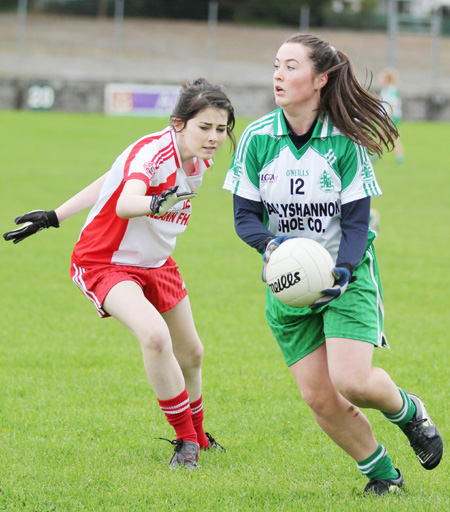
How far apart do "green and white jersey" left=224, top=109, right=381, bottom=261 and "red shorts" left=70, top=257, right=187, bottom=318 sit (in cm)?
81

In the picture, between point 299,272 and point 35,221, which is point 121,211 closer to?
point 35,221

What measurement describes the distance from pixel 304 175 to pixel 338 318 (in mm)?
671

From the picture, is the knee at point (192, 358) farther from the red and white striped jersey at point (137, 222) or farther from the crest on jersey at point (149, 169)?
the crest on jersey at point (149, 169)

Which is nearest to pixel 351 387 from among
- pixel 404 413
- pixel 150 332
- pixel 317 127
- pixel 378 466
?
pixel 404 413

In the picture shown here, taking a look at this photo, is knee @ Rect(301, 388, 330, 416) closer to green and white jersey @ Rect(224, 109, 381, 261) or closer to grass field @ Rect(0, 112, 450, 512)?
grass field @ Rect(0, 112, 450, 512)

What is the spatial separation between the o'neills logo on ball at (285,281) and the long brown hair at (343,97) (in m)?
0.70

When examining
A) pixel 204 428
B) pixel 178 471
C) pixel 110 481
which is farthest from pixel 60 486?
pixel 204 428

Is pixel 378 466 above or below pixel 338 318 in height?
below

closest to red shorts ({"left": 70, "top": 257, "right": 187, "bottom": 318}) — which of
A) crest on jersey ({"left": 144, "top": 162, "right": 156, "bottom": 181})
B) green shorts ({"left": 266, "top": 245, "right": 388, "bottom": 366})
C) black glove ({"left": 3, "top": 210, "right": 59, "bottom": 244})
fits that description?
black glove ({"left": 3, "top": 210, "right": 59, "bottom": 244})

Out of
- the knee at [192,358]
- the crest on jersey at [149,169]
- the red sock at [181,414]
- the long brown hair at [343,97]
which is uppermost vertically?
the long brown hair at [343,97]

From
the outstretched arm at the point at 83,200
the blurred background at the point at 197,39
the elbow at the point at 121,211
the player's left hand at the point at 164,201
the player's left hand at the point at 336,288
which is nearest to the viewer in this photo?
the player's left hand at the point at 336,288

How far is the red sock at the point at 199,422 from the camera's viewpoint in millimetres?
4723

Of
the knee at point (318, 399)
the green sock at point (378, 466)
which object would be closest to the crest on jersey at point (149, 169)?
the knee at point (318, 399)

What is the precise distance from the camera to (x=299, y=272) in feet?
12.1
